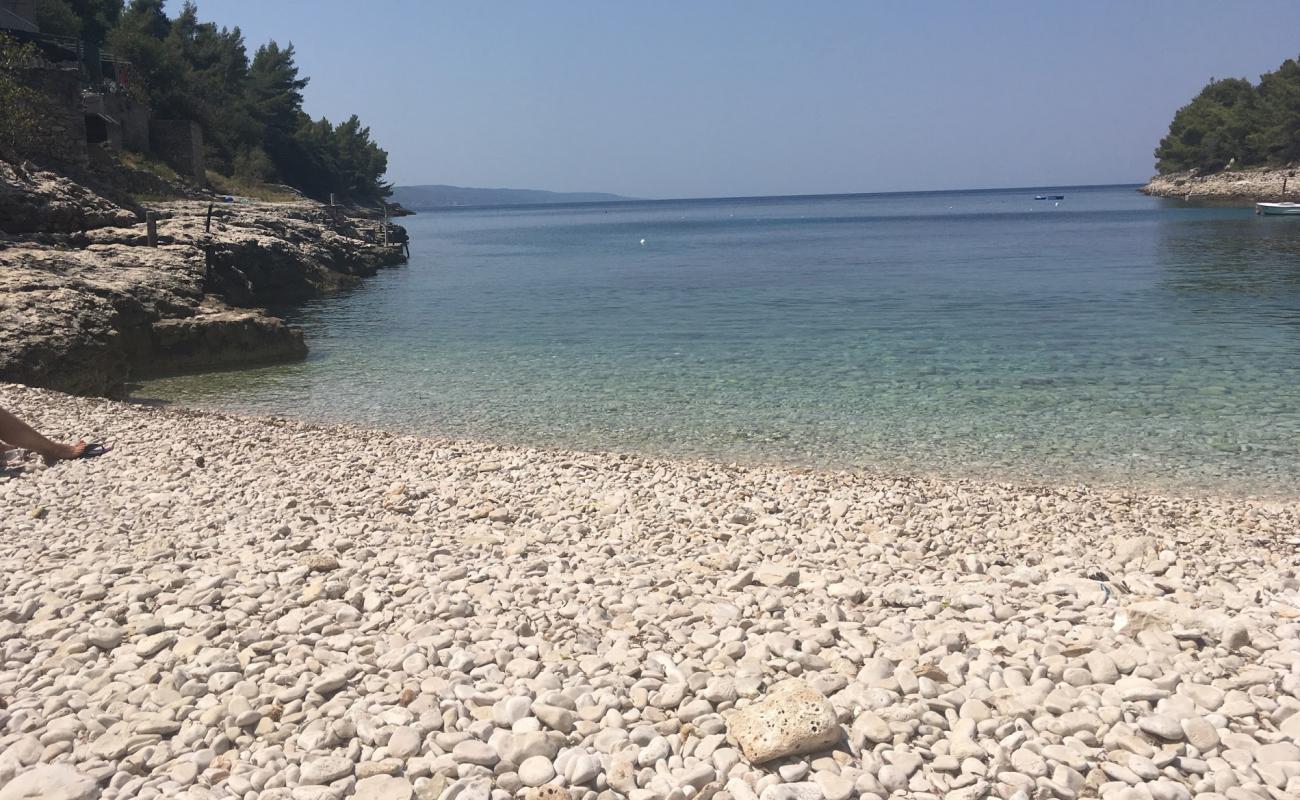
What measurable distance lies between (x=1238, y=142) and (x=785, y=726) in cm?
12822

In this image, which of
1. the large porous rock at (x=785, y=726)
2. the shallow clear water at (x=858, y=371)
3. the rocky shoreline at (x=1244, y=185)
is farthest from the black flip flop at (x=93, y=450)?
the rocky shoreline at (x=1244, y=185)

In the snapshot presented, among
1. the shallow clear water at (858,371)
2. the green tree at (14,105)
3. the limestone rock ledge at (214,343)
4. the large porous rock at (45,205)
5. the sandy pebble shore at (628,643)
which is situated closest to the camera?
the sandy pebble shore at (628,643)

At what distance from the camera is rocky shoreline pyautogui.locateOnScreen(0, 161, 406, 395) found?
13.9 meters

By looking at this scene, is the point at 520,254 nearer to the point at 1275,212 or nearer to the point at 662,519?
the point at 662,519

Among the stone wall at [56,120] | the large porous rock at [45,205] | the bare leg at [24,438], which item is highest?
the stone wall at [56,120]

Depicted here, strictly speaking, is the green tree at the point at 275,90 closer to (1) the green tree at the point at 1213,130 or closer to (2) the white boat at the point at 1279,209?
(2) the white boat at the point at 1279,209

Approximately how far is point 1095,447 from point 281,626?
9729 mm

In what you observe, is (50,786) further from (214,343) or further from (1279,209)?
(1279,209)

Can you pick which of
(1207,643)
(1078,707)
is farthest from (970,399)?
(1078,707)

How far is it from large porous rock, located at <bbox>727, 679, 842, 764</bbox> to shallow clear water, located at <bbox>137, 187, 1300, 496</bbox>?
657cm

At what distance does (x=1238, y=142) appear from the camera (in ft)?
346

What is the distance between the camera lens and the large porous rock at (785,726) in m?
3.98

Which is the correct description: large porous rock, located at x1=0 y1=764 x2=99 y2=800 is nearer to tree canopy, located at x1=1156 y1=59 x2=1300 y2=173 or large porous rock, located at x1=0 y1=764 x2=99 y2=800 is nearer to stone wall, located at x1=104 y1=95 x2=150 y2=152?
stone wall, located at x1=104 y1=95 x2=150 y2=152

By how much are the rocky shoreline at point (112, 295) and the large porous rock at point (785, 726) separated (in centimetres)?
1353
